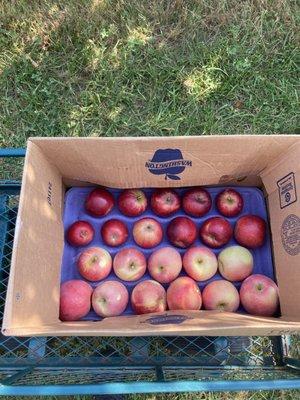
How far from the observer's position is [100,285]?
5.84 feet

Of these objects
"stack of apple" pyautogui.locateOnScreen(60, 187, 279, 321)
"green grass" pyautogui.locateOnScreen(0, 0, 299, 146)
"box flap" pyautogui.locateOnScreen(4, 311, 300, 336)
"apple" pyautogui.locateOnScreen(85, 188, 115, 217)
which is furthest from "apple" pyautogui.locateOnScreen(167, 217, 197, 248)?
"green grass" pyautogui.locateOnScreen(0, 0, 299, 146)

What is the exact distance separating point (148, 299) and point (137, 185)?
0.45m

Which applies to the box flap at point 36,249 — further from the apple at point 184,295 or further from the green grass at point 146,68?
the green grass at point 146,68

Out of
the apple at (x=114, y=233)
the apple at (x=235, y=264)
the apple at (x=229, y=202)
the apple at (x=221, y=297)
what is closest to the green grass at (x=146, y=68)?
the apple at (x=229, y=202)

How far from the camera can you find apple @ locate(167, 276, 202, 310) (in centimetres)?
168

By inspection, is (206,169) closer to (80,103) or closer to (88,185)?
(88,185)

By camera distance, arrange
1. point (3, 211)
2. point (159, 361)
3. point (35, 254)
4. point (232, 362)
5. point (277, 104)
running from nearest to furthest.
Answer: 1. point (35, 254)
2. point (159, 361)
3. point (232, 362)
4. point (3, 211)
5. point (277, 104)

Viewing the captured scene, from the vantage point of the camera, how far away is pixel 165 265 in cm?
177

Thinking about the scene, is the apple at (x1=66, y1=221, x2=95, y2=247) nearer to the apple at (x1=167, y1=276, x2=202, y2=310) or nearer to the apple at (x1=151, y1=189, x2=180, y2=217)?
the apple at (x1=151, y1=189, x2=180, y2=217)

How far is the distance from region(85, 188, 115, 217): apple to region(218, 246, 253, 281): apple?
50cm

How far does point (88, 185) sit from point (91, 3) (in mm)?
1235

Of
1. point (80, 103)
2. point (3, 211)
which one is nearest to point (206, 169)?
point (3, 211)

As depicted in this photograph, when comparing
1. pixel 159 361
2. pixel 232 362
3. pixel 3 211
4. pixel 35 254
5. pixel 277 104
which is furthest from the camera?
pixel 277 104

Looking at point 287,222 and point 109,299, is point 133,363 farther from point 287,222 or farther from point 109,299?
point 287,222
